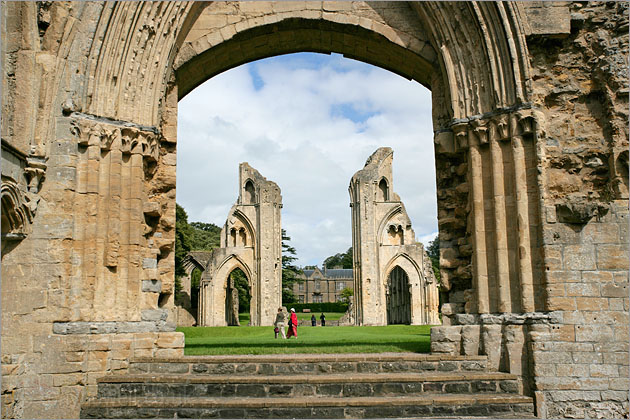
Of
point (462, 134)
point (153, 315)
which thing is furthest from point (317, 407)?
point (462, 134)

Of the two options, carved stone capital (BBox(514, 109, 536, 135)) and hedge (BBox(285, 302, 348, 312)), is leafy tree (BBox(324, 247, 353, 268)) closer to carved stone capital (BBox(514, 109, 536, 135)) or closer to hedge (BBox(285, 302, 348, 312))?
hedge (BBox(285, 302, 348, 312))

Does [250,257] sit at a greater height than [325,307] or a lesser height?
greater

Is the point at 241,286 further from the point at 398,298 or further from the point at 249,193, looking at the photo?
the point at 398,298

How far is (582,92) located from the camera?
7777 mm

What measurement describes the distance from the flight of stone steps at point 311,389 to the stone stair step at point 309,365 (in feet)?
0.04

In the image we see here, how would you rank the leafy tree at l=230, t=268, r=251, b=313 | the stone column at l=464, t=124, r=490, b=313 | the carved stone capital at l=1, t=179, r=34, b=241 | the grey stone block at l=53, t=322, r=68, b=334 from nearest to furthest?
1. the carved stone capital at l=1, t=179, r=34, b=241
2. the grey stone block at l=53, t=322, r=68, b=334
3. the stone column at l=464, t=124, r=490, b=313
4. the leafy tree at l=230, t=268, r=251, b=313

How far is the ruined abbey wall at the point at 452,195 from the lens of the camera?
7.01 m

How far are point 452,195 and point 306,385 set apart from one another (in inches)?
139

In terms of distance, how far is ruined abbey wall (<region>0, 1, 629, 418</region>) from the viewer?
7012 mm

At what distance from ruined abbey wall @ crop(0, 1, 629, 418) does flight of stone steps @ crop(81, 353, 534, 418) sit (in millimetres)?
319

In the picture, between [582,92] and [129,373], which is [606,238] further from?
[129,373]

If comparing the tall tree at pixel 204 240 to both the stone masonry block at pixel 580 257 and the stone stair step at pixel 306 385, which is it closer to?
the stone stair step at pixel 306 385

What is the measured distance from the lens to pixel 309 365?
7355 millimetres

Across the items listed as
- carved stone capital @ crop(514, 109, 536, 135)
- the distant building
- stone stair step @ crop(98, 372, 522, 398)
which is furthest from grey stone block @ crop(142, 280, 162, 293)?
the distant building
